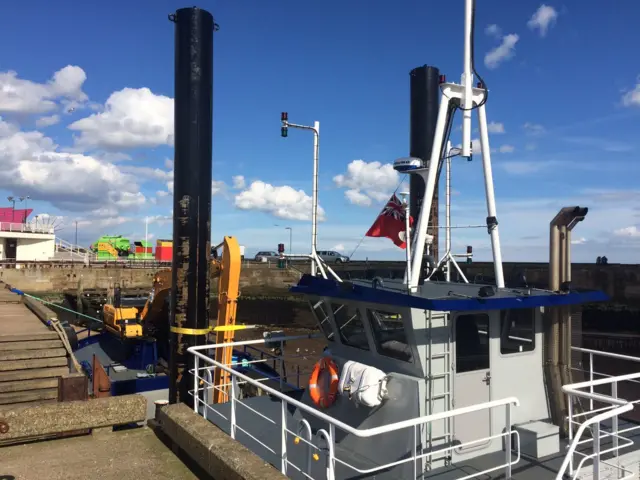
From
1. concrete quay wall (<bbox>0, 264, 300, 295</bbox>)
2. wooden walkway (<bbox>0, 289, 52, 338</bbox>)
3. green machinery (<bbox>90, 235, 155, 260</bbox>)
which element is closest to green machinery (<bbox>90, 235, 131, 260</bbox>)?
green machinery (<bbox>90, 235, 155, 260</bbox>)

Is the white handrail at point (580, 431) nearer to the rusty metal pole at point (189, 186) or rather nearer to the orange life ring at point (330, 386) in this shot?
the orange life ring at point (330, 386)

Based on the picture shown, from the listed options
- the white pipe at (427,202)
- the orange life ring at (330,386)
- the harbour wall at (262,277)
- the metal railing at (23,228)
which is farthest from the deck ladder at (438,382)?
the metal railing at (23,228)

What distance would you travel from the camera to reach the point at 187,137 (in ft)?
28.6

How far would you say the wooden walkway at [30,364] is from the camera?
30.4 feet

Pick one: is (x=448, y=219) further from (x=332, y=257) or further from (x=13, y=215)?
(x=13, y=215)

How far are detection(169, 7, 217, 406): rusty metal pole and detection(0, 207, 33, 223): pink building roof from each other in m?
47.3

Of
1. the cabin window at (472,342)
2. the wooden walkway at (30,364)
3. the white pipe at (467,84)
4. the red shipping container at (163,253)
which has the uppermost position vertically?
the white pipe at (467,84)

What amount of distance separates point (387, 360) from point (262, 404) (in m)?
2.67

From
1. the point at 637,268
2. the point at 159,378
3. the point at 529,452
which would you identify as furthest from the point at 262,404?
the point at 637,268

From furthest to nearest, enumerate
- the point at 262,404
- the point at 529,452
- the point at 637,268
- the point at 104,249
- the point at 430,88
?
the point at 104,249 < the point at 637,268 < the point at 430,88 < the point at 262,404 < the point at 529,452

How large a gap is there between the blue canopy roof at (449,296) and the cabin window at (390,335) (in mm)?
277

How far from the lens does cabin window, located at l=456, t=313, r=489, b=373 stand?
5812 millimetres

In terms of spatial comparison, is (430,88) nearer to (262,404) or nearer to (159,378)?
(262,404)

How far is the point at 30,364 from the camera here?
32.6ft
